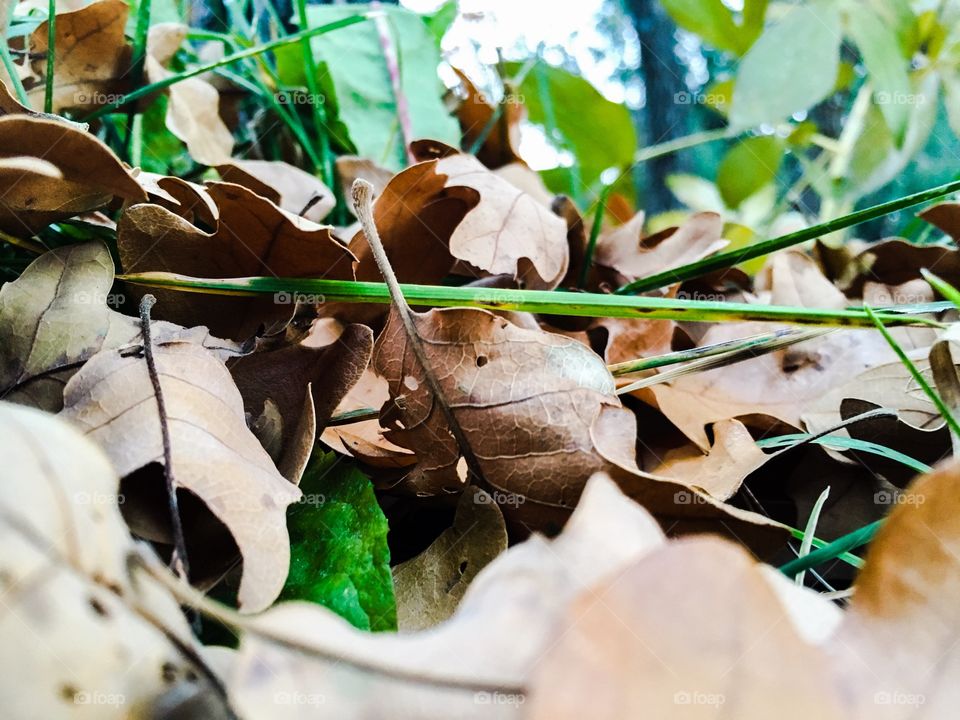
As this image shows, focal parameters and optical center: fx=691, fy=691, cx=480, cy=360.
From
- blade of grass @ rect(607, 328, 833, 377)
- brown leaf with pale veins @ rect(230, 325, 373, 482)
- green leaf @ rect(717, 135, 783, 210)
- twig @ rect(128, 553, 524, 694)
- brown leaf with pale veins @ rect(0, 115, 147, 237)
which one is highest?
brown leaf with pale veins @ rect(0, 115, 147, 237)

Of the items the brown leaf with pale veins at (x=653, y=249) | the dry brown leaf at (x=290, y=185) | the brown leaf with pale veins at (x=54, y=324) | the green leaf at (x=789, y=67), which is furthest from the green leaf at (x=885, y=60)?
the brown leaf with pale veins at (x=54, y=324)

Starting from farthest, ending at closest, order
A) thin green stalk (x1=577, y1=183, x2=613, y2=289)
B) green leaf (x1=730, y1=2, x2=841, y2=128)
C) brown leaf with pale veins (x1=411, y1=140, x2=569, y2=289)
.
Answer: green leaf (x1=730, y1=2, x2=841, y2=128) < thin green stalk (x1=577, y1=183, x2=613, y2=289) < brown leaf with pale veins (x1=411, y1=140, x2=569, y2=289)

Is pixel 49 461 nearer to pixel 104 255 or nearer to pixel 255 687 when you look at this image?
pixel 255 687

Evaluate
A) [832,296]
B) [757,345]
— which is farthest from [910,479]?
[832,296]

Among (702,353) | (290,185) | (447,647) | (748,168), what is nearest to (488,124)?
(290,185)

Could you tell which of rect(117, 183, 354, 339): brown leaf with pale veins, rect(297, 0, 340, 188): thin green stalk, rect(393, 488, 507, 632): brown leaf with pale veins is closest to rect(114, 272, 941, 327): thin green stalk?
rect(117, 183, 354, 339): brown leaf with pale veins

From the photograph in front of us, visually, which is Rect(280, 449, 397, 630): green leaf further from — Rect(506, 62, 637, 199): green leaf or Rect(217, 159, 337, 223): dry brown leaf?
Rect(506, 62, 637, 199): green leaf

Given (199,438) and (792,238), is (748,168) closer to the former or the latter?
(792,238)
